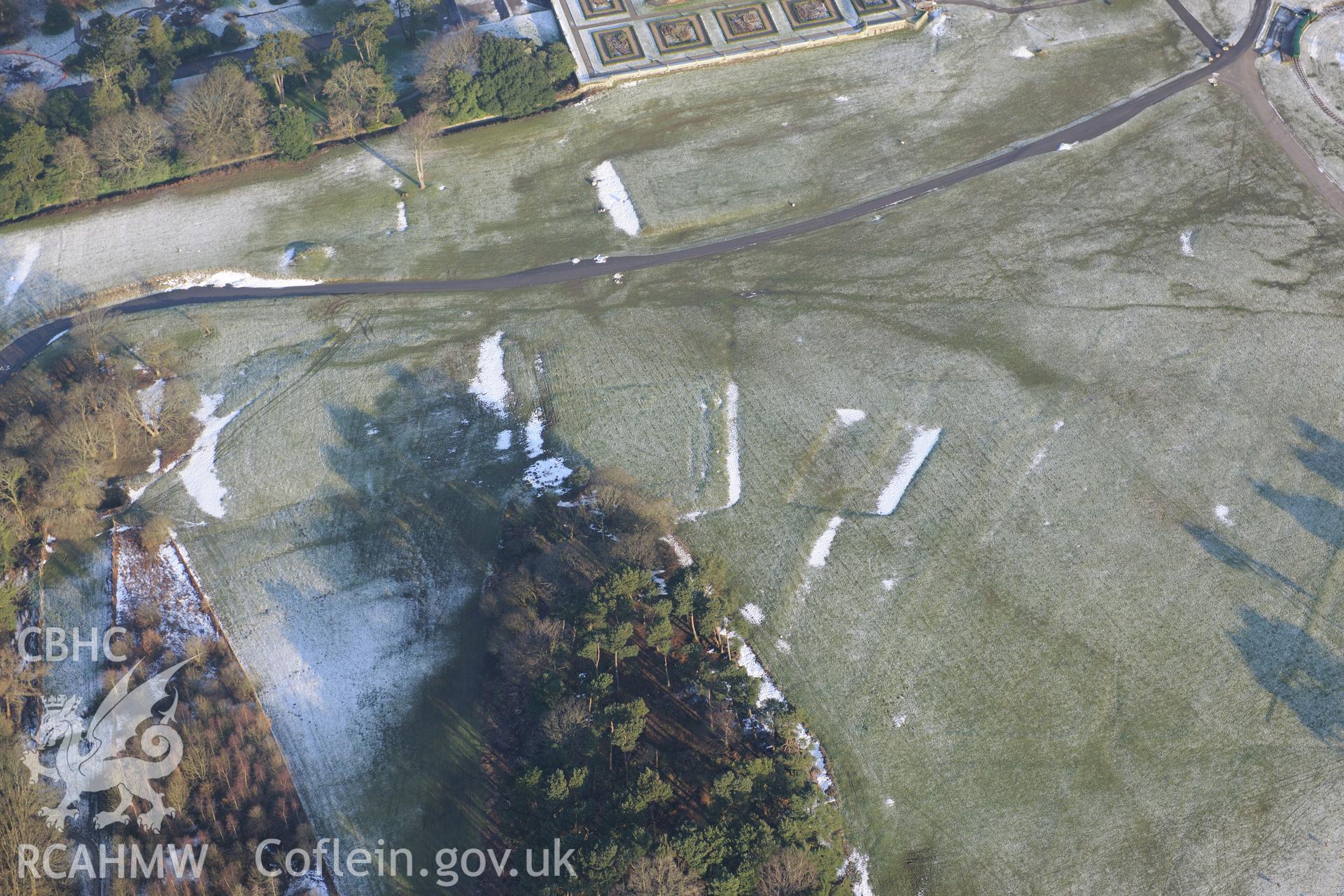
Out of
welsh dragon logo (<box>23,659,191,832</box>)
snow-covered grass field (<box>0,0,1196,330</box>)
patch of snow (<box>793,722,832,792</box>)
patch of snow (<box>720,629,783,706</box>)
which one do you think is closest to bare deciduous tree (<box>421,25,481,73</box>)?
snow-covered grass field (<box>0,0,1196,330</box>)

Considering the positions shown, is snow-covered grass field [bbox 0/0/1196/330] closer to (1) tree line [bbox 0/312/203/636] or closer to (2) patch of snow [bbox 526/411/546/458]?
(1) tree line [bbox 0/312/203/636]

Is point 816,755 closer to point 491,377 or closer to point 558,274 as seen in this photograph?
point 491,377

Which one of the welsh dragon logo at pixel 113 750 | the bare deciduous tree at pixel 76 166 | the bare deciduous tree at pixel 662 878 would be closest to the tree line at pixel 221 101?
the bare deciduous tree at pixel 76 166

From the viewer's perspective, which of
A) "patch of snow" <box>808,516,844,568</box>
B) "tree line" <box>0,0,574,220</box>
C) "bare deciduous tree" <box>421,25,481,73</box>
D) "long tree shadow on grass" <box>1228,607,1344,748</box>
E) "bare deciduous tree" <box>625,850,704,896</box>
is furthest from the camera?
"bare deciduous tree" <box>421,25,481,73</box>

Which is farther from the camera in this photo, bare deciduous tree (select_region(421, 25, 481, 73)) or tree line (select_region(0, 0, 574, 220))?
bare deciduous tree (select_region(421, 25, 481, 73))

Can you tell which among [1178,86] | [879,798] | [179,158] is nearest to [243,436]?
[179,158]

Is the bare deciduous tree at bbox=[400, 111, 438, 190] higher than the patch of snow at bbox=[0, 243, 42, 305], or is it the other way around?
the bare deciduous tree at bbox=[400, 111, 438, 190]

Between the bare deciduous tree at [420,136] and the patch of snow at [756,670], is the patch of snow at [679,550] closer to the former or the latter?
the patch of snow at [756,670]
